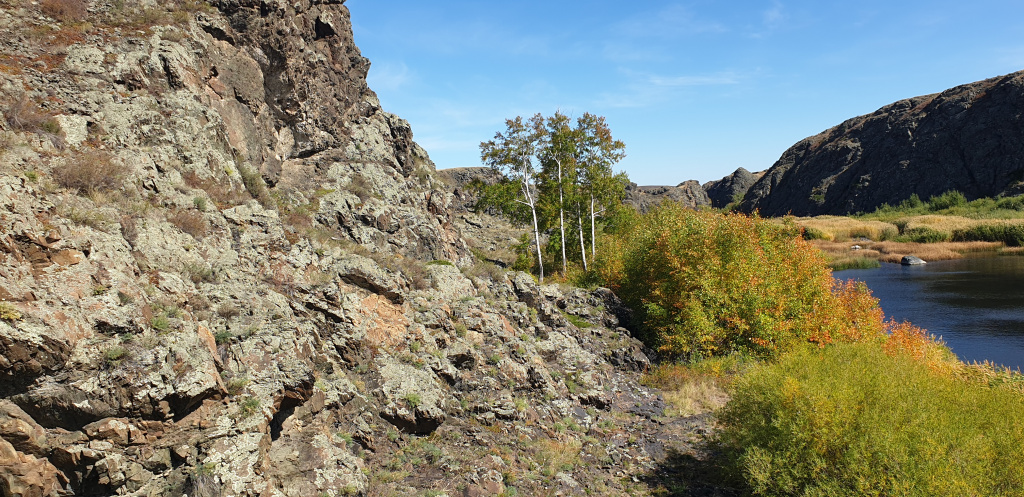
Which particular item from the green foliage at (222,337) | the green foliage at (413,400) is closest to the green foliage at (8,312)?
the green foliage at (222,337)

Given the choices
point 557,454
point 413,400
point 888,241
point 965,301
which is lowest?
point 965,301

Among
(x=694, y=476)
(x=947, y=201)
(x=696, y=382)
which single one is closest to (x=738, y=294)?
(x=696, y=382)

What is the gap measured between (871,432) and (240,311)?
13.3 meters

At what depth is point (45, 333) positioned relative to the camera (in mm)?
7035

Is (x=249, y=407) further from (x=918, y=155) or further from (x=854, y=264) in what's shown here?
(x=918, y=155)

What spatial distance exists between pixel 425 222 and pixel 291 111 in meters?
7.35

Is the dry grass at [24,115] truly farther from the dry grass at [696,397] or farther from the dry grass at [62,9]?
the dry grass at [696,397]

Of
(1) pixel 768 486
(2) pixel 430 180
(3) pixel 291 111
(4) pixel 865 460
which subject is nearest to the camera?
(4) pixel 865 460

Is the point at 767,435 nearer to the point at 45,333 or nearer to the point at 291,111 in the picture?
the point at 45,333

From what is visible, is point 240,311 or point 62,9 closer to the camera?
point 240,311

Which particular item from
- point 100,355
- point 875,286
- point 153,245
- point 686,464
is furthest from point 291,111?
point 875,286

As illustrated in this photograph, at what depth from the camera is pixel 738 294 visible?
75.4 feet

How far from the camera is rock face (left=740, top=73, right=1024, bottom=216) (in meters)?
105

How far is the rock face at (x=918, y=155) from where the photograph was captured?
10500 cm
